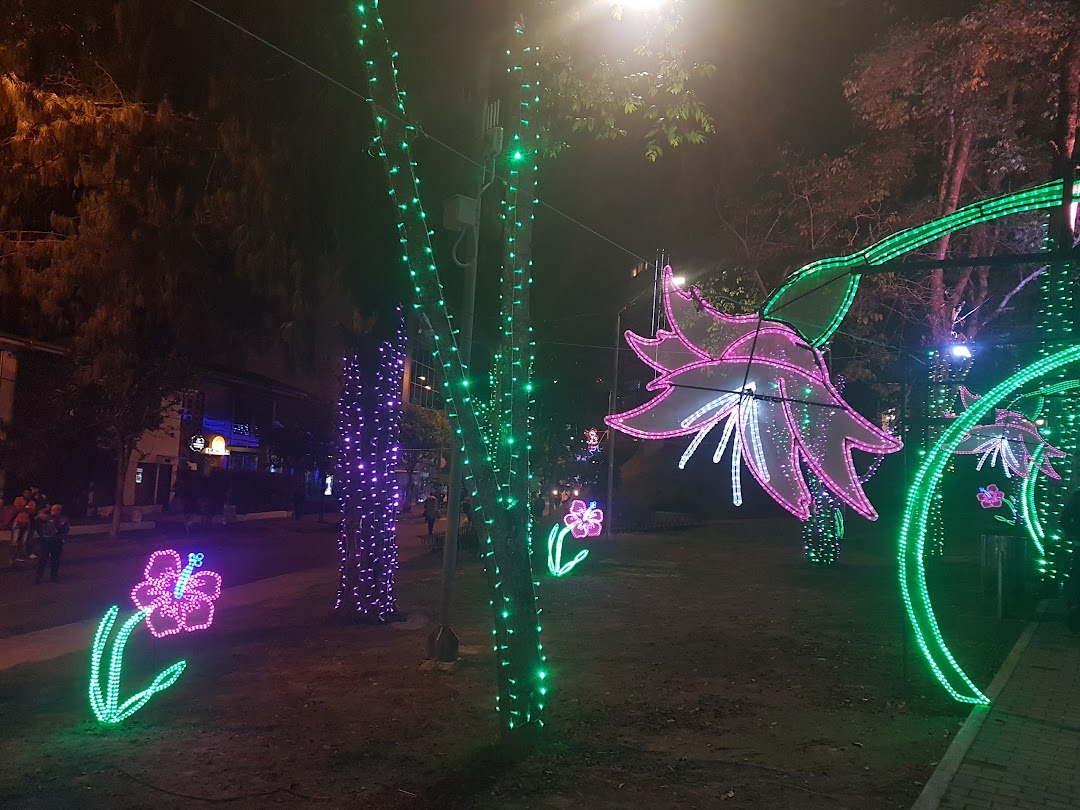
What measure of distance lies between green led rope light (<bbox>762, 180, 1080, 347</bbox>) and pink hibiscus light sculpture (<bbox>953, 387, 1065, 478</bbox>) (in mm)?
2120

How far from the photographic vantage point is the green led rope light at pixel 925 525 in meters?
5.77

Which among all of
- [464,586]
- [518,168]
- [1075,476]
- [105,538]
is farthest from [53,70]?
[105,538]

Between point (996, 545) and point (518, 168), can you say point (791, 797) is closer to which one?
point (518, 168)

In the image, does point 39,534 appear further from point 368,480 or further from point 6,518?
point 6,518

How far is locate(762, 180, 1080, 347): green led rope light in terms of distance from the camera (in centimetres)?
611

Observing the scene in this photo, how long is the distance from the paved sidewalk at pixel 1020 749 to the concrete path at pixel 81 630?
28.6 ft

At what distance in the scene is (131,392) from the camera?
21391 millimetres

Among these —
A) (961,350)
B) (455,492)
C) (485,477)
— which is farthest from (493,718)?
(961,350)

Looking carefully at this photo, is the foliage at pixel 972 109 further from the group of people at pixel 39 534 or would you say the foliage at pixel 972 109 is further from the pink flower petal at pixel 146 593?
the group of people at pixel 39 534

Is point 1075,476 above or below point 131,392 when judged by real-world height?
below

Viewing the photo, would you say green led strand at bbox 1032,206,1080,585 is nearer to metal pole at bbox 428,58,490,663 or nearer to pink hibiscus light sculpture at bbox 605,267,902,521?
pink hibiscus light sculpture at bbox 605,267,902,521

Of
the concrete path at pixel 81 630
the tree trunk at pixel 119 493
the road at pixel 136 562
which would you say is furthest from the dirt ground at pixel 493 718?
the tree trunk at pixel 119 493

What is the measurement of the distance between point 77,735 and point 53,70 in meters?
7.28

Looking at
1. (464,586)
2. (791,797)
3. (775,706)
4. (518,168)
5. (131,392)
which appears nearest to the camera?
(791,797)
